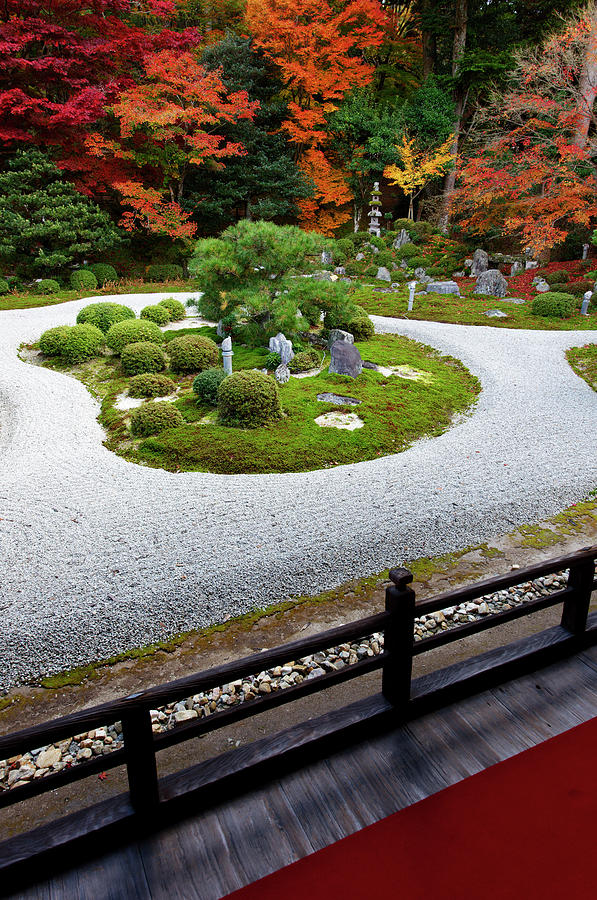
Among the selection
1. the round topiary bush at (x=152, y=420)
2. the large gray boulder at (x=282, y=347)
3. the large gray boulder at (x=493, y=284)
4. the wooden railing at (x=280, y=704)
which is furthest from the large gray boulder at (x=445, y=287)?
the wooden railing at (x=280, y=704)

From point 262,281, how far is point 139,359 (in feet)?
8.77

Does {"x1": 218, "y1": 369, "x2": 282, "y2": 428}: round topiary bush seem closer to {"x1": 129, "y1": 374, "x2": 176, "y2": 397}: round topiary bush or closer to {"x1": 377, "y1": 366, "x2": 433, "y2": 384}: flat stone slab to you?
{"x1": 129, "y1": 374, "x2": 176, "y2": 397}: round topiary bush

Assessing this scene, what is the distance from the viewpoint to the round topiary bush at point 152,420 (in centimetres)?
685

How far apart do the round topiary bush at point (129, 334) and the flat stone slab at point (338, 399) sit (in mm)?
3735

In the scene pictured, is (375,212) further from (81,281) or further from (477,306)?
(81,281)

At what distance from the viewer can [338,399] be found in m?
8.00

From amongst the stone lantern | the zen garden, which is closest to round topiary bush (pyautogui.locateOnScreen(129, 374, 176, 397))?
the zen garden

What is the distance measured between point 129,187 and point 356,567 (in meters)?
15.9

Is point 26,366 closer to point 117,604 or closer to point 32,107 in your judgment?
point 117,604

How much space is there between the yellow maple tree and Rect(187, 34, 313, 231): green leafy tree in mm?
3452

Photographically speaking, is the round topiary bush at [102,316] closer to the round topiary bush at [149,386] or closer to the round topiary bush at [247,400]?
the round topiary bush at [149,386]

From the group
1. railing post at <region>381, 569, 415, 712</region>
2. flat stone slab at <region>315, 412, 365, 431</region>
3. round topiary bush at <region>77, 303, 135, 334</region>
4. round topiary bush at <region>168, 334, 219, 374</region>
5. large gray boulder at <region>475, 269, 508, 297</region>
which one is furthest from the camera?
large gray boulder at <region>475, 269, 508, 297</region>

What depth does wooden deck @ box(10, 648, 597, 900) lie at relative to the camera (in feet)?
5.90

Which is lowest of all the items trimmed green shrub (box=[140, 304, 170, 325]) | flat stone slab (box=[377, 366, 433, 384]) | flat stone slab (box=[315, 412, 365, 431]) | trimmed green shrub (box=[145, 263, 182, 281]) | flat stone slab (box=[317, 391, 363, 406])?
flat stone slab (box=[315, 412, 365, 431])
